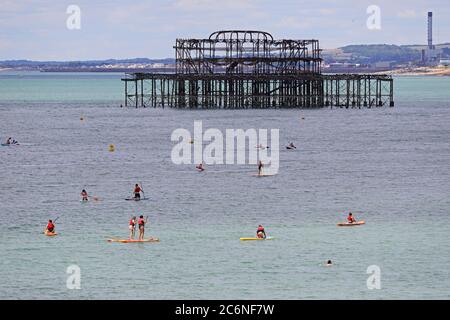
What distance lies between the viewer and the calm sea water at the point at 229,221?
53938 mm

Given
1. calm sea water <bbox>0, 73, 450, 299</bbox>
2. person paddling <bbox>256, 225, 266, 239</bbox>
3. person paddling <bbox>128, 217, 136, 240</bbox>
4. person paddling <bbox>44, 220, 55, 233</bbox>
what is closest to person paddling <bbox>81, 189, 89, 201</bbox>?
calm sea water <bbox>0, 73, 450, 299</bbox>

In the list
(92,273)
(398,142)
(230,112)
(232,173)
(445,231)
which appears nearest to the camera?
(92,273)

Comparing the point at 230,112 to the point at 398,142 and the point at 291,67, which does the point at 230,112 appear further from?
the point at 398,142

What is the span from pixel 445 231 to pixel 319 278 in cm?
1409

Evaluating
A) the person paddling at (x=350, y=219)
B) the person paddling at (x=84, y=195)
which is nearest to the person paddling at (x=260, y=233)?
the person paddling at (x=350, y=219)

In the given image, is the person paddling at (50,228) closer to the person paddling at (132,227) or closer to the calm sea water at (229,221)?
the calm sea water at (229,221)

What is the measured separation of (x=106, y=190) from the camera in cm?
8506

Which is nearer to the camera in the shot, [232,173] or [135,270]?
[135,270]

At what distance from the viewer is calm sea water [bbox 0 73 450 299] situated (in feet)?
177

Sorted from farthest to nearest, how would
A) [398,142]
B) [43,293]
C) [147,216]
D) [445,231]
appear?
[398,142] → [147,216] → [445,231] → [43,293]

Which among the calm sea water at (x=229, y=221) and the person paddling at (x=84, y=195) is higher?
the person paddling at (x=84, y=195)

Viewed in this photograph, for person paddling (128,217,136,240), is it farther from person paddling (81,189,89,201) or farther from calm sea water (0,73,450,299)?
person paddling (81,189,89,201)

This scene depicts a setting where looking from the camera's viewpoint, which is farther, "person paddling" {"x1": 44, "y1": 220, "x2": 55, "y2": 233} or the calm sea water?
"person paddling" {"x1": 44, "y1": 220, "x2": 55, "y2": 233}
